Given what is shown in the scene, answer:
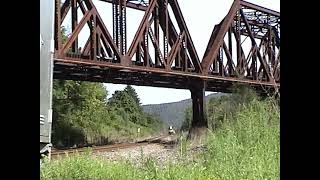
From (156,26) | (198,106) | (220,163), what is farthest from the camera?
(156,26)

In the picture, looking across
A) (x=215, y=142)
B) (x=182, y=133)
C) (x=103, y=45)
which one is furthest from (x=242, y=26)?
(x=215, y=142)

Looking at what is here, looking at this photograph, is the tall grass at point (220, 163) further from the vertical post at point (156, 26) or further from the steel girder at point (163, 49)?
the vertical post at point (156, 26)

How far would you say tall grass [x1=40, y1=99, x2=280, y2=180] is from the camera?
3234mm

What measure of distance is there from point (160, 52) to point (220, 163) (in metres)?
5.19

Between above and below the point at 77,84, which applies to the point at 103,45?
above

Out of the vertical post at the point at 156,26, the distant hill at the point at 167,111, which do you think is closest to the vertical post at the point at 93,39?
the vertical post at the point at 156,26

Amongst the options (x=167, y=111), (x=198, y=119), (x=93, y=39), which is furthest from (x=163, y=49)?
(x=167, y=111)

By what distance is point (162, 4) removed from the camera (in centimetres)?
838

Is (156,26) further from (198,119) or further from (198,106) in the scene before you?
(198,119)

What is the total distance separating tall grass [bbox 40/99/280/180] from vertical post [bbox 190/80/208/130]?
111 cm

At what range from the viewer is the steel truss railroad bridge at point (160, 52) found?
7086 mm

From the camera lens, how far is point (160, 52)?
8.52 meters
